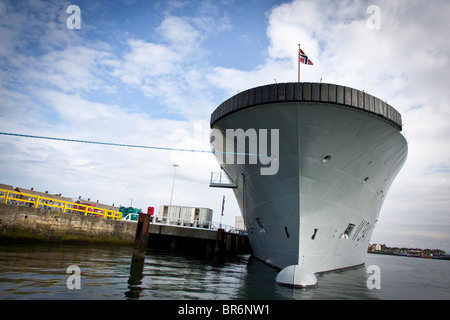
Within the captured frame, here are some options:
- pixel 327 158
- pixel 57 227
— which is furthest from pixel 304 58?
pixel 57 227

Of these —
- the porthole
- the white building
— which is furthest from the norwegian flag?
the white building

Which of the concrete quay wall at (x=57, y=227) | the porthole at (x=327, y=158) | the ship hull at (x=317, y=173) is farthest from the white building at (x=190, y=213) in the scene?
the porthole at (x=327, y=158)

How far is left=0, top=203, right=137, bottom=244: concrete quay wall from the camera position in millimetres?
13758

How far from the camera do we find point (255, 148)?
33.7 feet

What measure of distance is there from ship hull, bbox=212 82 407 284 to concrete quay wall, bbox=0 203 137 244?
10989 mm

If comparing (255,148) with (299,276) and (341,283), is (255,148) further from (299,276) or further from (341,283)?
(341,283)

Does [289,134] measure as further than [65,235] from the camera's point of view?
No

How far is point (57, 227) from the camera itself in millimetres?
15328

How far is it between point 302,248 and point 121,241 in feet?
42.4

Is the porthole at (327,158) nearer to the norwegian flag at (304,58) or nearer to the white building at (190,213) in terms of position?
the norwegian flag at (304,58)

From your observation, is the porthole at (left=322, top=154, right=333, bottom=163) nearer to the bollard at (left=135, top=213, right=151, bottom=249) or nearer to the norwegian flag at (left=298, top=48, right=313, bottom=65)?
the norwegian flag at (left=298, top=48, right=313, bottom=65)

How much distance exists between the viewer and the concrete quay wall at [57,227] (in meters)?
13.8

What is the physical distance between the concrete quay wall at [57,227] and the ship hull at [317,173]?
36.1 ft
